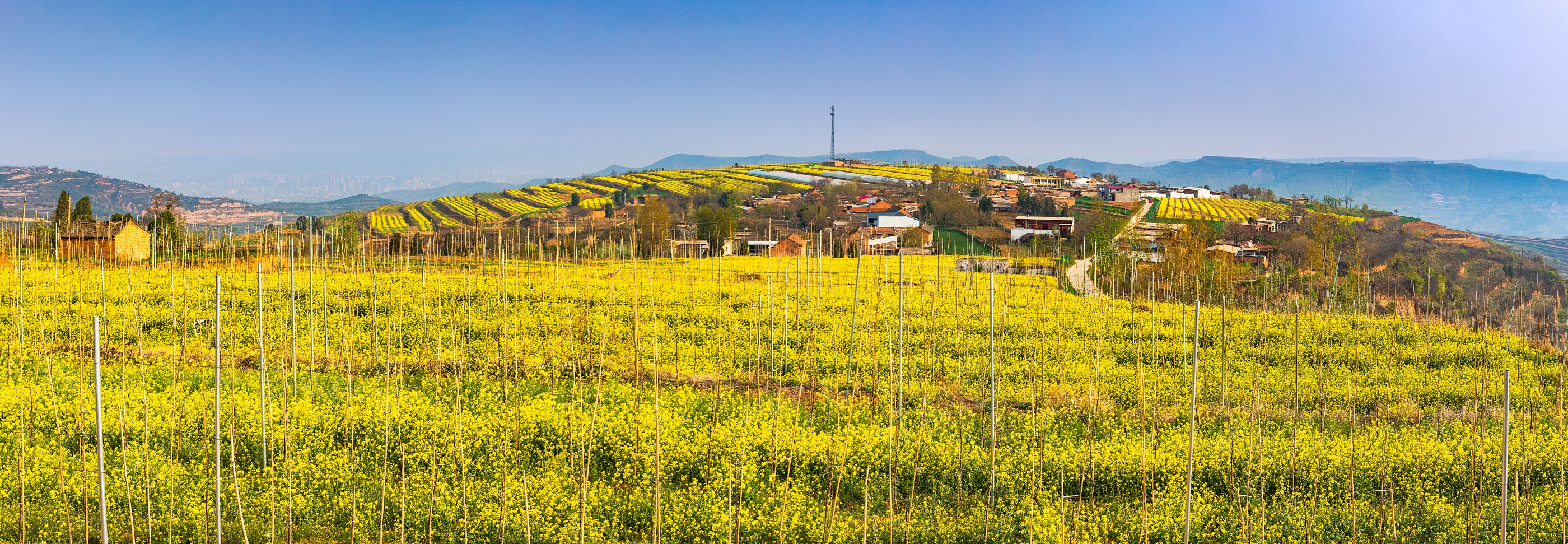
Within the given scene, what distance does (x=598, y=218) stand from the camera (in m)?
75.6

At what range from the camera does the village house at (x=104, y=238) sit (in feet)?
103

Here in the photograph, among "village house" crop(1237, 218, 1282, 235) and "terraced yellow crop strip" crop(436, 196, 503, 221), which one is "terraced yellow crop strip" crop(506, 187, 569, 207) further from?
"village house" crop(1237, 218, 1282, 235)

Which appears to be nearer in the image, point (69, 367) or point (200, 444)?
point (200, 444)

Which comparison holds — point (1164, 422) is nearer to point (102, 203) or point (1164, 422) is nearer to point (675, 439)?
point (675, 439)

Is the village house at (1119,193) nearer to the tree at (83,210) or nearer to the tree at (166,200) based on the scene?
the tree at (166,200)

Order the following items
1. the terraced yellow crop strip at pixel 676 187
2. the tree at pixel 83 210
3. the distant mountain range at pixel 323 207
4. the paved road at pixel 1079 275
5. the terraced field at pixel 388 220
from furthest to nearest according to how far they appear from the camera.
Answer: the terraced yellow crop strip at pixel 676 187, the distant mountain range at pixel 323 207, the terraced field at pixel 388 220, the tree at pixel 83 210, the paved road at pixel 1079 275

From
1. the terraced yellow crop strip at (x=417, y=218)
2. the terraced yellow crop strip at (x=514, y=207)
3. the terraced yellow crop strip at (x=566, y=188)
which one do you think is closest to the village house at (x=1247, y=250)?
the terraced yellow crop strip at (x=417, y=218)

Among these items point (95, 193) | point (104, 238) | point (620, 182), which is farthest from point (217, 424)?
point (95, 193)

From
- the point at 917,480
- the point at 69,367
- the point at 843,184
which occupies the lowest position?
the point at 917,480

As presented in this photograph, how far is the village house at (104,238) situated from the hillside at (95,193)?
218 ft

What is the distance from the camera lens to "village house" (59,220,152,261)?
31.4 metres

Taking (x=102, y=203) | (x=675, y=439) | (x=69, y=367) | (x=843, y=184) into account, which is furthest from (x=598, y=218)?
(x=102, y=203)

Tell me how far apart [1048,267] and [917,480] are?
31416 millimetres

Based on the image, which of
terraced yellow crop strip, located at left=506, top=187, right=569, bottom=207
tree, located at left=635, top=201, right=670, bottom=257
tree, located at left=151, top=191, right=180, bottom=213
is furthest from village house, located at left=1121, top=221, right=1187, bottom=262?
terraced yellow crop strip, located at left=506, top=187, right=569, bottom=207
